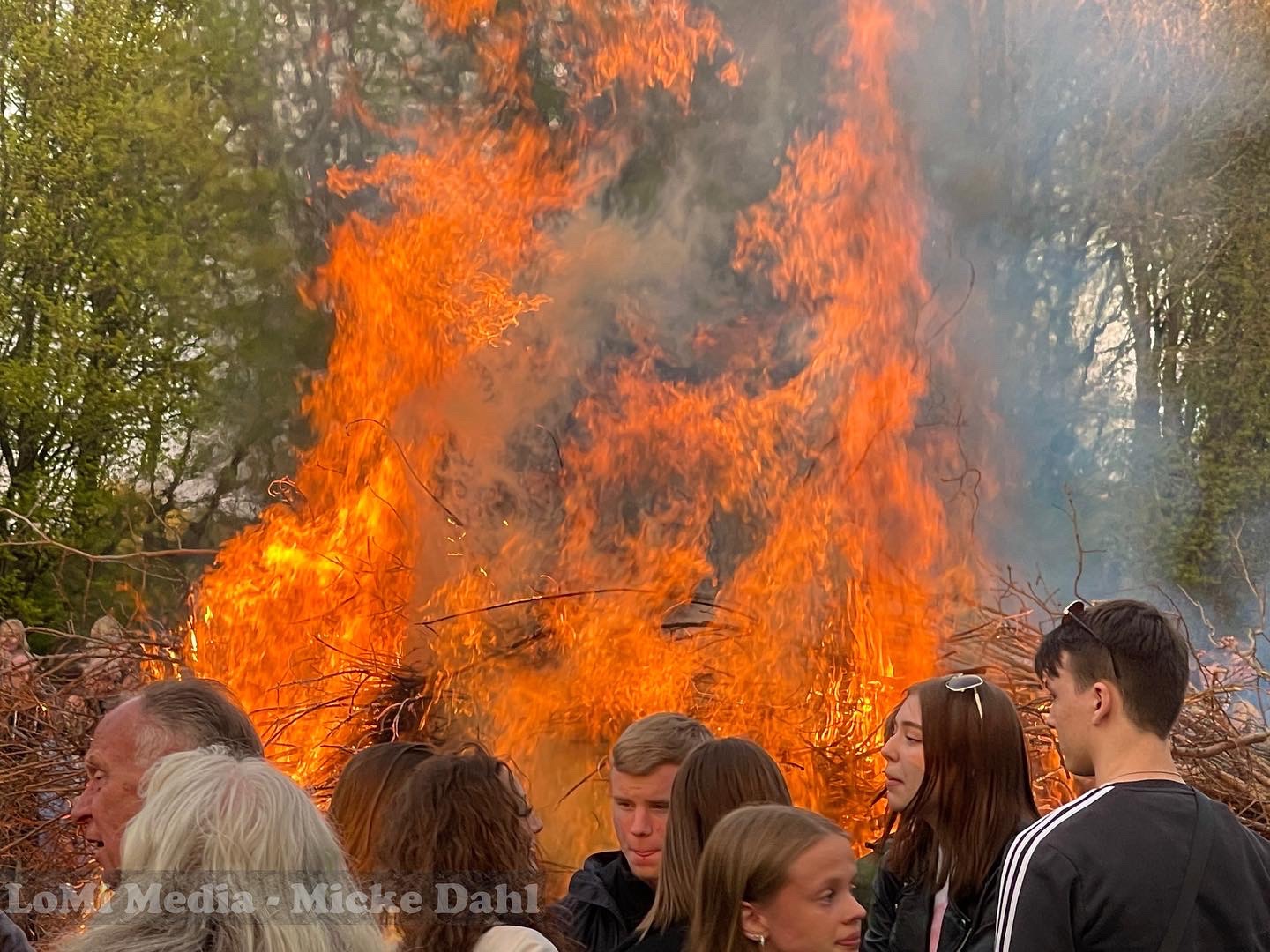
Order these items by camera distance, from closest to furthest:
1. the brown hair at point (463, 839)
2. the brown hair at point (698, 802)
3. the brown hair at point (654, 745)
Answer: the brown hair at point (463, 839) → the brown hair at point (698, 802) → the brown hair at point (654, 745)

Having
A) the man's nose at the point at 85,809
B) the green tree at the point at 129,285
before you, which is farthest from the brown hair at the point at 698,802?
the green tree at the point at 129,285

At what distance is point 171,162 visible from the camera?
16.6 m

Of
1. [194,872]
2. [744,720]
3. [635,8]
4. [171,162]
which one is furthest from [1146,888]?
[171,162]

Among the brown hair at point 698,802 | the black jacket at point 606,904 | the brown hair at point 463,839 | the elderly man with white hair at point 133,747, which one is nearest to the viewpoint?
the brown hair at point 463,839

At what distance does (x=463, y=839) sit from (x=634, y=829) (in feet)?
3.93

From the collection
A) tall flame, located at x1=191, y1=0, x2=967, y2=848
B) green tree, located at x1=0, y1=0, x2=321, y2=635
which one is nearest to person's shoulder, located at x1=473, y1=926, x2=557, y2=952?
tall flame, located at x1=191, y1=0, x2=967, y2=848

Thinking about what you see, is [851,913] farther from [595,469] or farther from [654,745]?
[595,469]

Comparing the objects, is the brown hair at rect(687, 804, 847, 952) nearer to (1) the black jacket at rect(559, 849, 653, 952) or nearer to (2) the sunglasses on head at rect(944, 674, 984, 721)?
(2) the sunglasses on head at rect(944, 674, 984, 721)

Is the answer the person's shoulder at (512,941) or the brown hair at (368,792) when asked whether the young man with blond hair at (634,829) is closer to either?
the brown hair at (368,792)

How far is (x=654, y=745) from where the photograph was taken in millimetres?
3850

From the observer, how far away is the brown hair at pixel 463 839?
2.63 meters

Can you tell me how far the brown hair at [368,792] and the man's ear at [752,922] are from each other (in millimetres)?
839

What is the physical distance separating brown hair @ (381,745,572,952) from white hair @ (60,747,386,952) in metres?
0.49

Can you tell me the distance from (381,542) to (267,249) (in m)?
9.55
